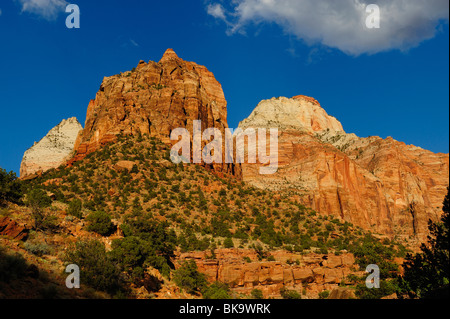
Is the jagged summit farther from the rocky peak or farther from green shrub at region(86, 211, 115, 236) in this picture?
green shrub at region(86, 211, 115, 236)

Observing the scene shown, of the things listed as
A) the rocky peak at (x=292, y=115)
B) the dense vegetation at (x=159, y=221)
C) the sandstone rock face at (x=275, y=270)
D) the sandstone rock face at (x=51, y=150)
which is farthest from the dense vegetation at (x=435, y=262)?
the rocky peak at (x=292, y=115)

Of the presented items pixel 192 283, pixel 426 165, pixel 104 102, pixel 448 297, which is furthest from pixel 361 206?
pixel 448 297

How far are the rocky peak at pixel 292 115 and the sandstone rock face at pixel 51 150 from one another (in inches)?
2592

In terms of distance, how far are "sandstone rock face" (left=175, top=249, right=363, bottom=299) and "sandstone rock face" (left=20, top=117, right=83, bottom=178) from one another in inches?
2556

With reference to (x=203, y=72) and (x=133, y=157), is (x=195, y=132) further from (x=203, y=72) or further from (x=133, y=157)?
(x=203, y=72)

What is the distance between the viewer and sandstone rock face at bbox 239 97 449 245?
328 ft

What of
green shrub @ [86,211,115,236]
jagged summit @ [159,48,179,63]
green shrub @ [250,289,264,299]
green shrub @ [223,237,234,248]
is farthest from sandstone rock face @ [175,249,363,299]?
jagged summit @ [159,48,179,63]

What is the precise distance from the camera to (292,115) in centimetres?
15750

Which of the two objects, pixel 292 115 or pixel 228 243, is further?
pixel 292 115

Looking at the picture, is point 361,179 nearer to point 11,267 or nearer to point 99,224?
point 99,224

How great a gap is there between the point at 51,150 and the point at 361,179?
99619 mm

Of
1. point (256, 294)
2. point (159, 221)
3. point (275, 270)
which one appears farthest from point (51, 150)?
point (256, 294)

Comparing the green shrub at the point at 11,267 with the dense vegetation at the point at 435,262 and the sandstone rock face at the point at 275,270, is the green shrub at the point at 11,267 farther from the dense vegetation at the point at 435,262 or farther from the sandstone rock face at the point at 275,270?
the dense vegetation at the point at 435,262

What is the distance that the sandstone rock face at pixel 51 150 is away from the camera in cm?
9719
